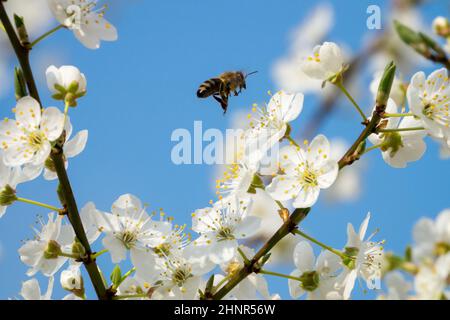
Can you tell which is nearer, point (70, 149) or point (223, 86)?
point (70, 149)

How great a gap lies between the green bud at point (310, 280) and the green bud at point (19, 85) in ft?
3.79

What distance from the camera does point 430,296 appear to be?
1489 millimetres

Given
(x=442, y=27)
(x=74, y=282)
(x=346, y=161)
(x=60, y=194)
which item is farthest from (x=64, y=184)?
(x=442, y=27)

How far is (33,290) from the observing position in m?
2.38

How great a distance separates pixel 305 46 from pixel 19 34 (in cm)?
384

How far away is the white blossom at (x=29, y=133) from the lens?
201cm

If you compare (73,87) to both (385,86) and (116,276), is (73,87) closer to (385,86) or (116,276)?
(116,276)

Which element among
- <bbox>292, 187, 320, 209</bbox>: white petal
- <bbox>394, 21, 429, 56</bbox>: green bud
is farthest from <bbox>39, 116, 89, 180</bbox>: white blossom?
<bbox>394, 21, 429, 56</bbox>: green bud

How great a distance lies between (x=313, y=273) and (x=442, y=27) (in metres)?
1.00

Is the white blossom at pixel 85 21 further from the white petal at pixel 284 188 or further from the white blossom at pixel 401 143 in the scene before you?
the white blossom at pixel 401 143

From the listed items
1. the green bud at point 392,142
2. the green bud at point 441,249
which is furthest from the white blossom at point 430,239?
the green bud at point 392,142

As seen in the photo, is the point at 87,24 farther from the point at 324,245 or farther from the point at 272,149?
the point at 324,245

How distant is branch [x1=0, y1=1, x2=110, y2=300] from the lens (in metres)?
1.90
